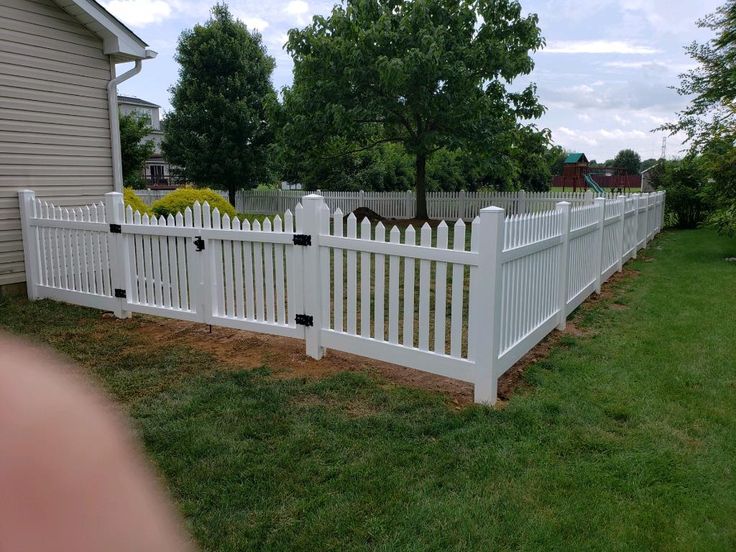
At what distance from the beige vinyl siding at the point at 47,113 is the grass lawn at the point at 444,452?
2.90 m

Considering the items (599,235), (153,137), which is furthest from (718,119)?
(153,137)

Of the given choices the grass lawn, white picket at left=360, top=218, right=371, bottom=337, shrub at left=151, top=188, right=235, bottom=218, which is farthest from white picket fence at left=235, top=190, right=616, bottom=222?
white picket at left=360, top=218, right=371, bottom=337

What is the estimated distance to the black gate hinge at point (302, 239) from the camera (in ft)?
15.8

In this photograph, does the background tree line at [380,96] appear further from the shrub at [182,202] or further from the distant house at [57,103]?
the distant house at [57,103]

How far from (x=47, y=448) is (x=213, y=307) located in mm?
5005

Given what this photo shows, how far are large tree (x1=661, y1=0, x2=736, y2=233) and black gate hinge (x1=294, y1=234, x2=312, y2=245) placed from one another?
30.9 feet

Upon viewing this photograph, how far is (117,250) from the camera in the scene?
6145mm

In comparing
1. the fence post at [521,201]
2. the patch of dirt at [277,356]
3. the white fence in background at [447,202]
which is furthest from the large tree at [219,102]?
the patch of dirt at [277,356]

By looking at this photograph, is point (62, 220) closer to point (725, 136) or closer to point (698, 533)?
point (698, 533)

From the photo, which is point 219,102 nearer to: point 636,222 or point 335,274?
point 636,222

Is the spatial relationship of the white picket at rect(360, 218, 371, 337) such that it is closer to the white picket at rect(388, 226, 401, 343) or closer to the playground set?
→ the white picket at rect(388, 226, 401, 343)

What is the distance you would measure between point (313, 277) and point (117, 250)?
8.52 feet

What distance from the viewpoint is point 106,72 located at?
8000 mm

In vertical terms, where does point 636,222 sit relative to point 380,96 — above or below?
below
